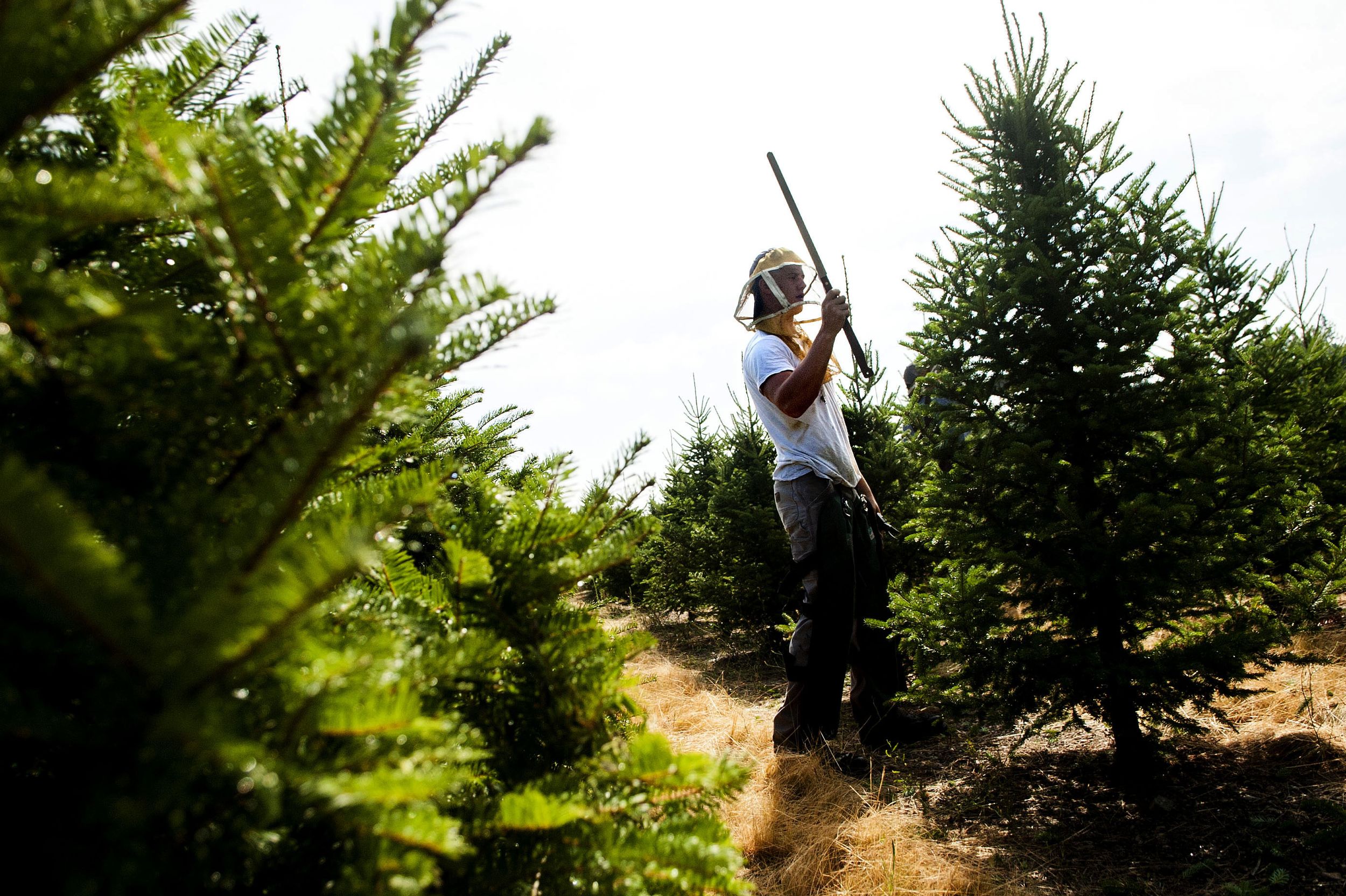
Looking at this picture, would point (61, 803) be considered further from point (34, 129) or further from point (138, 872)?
point (34, 129)

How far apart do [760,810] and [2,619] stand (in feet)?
9.21

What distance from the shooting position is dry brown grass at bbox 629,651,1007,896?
236 centimetres

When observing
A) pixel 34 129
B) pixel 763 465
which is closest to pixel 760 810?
pixel 34 129

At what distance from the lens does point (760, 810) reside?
9.48ft

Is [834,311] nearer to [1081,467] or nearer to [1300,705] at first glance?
[1081,467]

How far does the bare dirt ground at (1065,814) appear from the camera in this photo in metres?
2.31

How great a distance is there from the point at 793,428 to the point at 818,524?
1.67 feet

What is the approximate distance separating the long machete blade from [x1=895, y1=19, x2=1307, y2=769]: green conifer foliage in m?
0.69

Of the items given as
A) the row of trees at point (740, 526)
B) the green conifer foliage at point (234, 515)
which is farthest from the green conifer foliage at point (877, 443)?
the green conifer foliage at point (234, 515)

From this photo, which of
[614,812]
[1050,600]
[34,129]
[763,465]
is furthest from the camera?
[763,465]

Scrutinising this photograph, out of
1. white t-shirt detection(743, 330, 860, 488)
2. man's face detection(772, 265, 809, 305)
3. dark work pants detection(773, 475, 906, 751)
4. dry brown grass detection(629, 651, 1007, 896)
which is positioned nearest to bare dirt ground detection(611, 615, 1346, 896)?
dry brown grass detection(629, 651, 1007, 896)

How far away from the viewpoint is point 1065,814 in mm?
2814

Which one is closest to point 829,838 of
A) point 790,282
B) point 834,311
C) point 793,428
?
point 793,428

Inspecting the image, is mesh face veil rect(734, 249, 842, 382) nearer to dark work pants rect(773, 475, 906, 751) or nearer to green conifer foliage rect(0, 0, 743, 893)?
dark work pants rect(773, 475, 906, 751)
